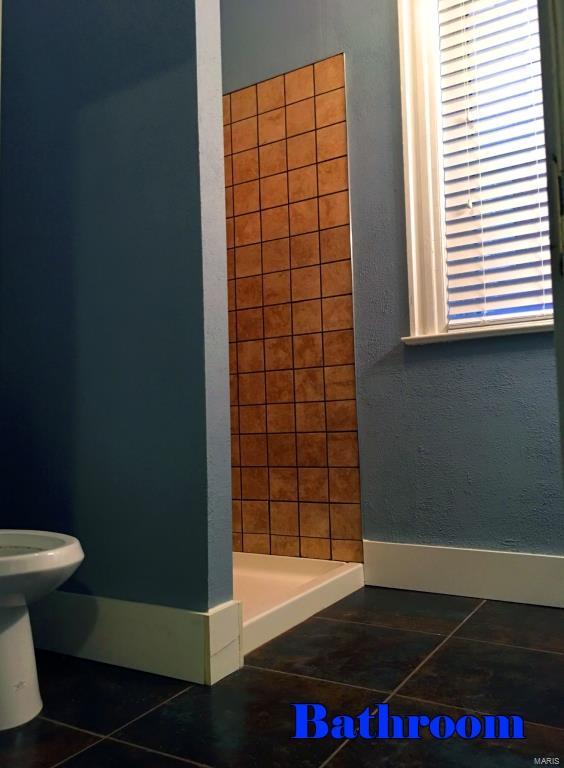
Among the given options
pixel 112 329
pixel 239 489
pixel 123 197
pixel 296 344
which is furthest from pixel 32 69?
pixel 239 489

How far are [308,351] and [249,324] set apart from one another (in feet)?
1.04

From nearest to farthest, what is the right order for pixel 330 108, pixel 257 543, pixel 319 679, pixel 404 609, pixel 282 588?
pixel 319 679
pixel 404 609
pixel 282 588
pixel 330 108
pixel 257 543

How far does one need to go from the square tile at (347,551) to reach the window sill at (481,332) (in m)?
0.82

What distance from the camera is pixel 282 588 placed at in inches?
99.2

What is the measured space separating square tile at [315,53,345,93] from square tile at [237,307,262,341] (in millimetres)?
954

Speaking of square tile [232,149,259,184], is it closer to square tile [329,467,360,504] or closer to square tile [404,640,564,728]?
square tile [329,467,360,504]

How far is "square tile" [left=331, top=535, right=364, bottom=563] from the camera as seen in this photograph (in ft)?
8.66

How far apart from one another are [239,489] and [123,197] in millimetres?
1419

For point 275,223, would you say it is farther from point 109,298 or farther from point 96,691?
point 96,691

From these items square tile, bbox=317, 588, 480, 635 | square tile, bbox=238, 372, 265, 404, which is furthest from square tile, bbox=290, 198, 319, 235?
square tile, bbox=317, 588, 480, 635

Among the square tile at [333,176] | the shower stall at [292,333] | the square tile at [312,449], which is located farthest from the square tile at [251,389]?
the square tile at [333,176]

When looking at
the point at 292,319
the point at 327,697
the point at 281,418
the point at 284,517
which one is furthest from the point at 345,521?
the point at 327,697

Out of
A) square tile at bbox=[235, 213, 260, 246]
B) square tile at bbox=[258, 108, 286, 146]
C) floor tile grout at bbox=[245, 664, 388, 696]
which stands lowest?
floor tile grout at bbox=[245, 664, 388, 696]

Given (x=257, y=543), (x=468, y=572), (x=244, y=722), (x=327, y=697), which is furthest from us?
(x=257, y=543)
